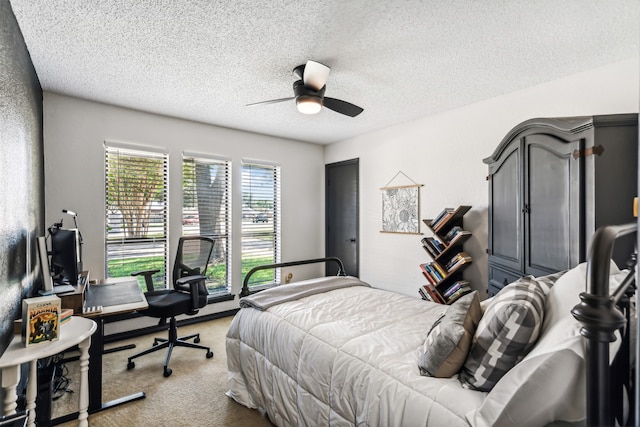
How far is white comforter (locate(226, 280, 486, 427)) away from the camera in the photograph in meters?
1.24

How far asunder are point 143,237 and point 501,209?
3.65 m

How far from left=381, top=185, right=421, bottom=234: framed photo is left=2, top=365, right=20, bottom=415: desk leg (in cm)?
356

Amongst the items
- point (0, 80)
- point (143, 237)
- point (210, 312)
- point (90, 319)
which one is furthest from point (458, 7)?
point (210, 312)

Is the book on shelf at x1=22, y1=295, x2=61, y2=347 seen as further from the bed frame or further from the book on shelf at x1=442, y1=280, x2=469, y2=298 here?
the book on shelf at x1=442, y1=280, x2=469, y2=298

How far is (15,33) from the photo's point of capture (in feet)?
6.07

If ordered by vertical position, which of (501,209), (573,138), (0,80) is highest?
(0,80)

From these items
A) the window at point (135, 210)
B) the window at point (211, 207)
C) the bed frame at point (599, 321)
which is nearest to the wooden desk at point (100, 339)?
the window at point (135, 210)

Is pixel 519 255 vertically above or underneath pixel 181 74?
underneath

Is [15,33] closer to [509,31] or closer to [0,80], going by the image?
[0,80]

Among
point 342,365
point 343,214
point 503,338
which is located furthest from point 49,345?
→ point 343,214

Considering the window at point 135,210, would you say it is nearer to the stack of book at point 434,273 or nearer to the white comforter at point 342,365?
the white comforter at point 342,365

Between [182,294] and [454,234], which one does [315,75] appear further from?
[182,294]

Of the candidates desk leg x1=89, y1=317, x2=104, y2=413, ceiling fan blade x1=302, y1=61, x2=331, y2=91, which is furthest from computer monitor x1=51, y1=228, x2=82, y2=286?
ceiling fan blade x1=302, y1=61, x2=331, y2=91

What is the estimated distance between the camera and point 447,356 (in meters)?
1.26
